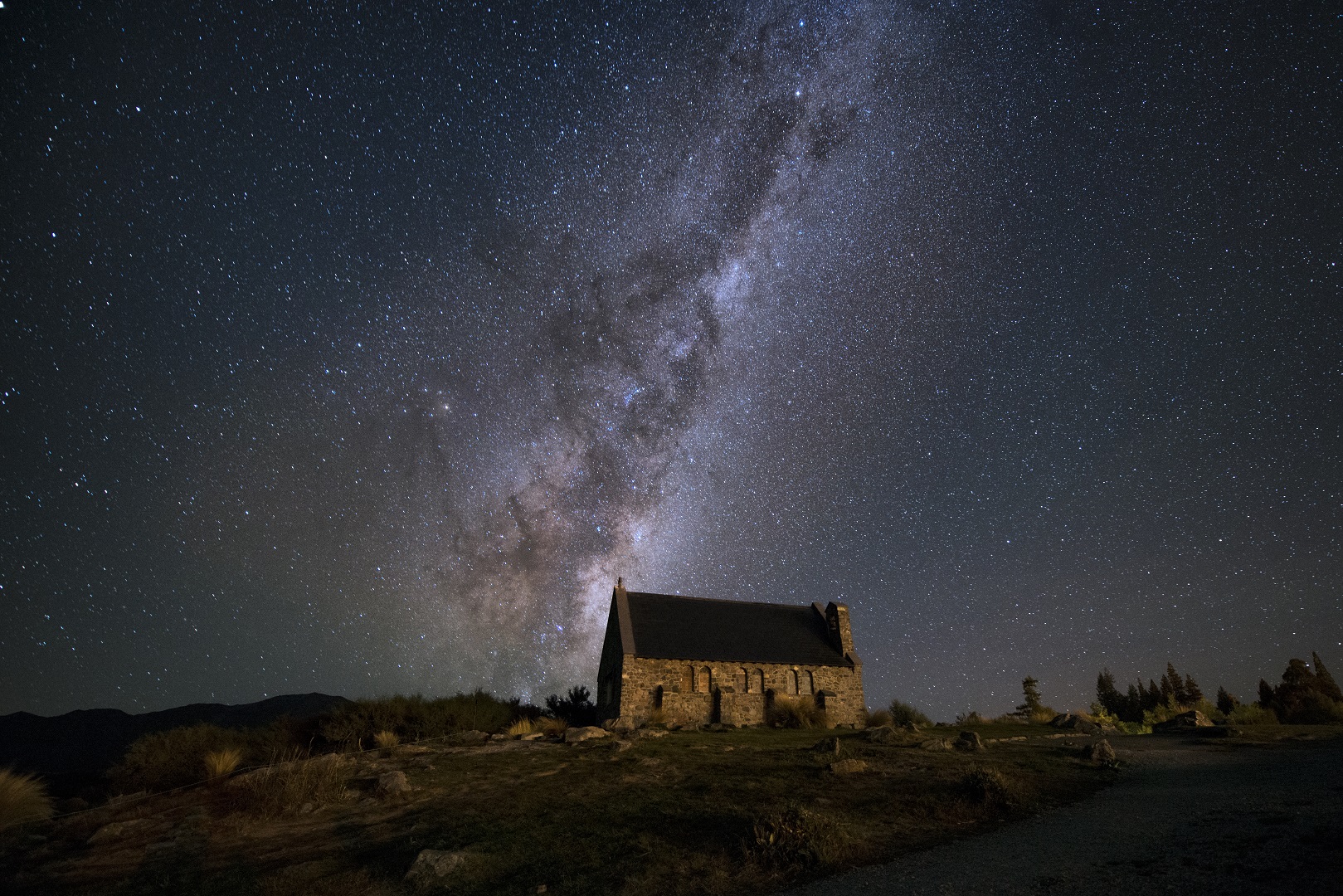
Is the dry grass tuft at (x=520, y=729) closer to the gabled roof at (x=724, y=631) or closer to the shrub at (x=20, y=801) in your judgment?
the gabled roof at (x=724, y=631)

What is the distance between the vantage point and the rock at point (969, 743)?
55.9 ft

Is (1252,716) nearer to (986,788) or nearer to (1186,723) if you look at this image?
(1186,723)

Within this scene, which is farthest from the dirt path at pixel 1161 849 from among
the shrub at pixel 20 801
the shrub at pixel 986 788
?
the shrub at pixel 20 801

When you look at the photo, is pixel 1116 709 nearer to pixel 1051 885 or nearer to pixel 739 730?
pixel 739 730

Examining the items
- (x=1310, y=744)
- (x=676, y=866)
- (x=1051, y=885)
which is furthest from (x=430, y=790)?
(x=1310, y=744)

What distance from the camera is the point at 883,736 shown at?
1884 centimetres

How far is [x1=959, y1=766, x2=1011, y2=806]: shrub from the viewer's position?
10697 mm

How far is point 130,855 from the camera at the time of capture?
1185 cm

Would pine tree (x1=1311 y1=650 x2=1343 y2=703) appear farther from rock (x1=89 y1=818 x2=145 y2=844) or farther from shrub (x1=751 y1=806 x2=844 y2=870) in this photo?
rock (x1=89 y1=818 x2=145 y2=844)

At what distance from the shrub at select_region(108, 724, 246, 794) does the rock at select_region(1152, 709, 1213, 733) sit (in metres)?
31.2

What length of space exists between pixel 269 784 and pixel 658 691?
64.7 feet

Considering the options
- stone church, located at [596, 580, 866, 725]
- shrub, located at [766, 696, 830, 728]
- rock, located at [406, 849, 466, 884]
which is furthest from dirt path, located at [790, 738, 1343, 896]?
stone church, located at [596, 580, 866, 725]

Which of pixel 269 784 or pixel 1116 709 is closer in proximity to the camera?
pixel 269 784

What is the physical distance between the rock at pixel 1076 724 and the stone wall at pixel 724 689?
10.4m
